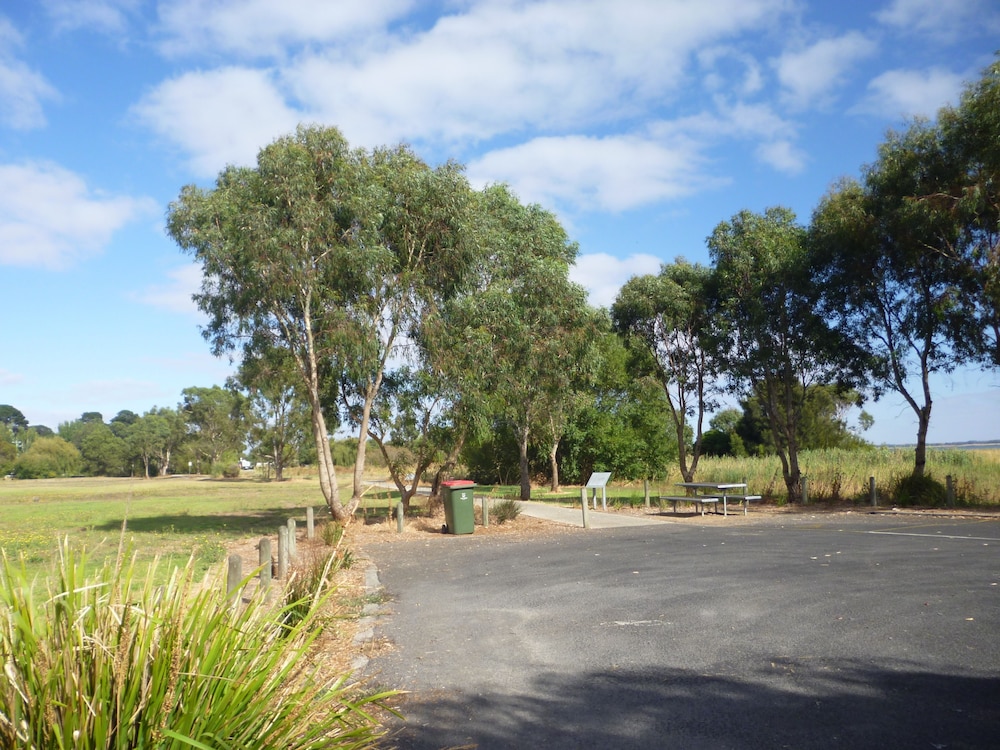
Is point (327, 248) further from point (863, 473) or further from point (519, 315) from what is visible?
point (863, 473)

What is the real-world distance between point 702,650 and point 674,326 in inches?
903

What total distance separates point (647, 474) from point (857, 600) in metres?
31.8

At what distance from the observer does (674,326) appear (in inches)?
1136

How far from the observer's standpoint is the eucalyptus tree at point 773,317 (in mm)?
25938

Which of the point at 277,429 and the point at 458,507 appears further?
the point at 277,429

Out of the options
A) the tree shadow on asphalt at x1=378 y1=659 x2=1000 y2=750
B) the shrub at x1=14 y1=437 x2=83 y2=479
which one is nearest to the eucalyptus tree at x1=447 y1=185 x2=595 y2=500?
the tree shadow on asphalt at x1=378 y1=659 x2=1000 y2=750

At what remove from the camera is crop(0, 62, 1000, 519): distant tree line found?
65.8 ft

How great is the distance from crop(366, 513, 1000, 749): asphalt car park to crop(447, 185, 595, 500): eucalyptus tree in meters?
9.79

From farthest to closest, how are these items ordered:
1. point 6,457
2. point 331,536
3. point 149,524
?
point 6,457 → point 149,524 → point 331,536

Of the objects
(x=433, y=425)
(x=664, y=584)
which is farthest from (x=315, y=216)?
(x=664, y=584)

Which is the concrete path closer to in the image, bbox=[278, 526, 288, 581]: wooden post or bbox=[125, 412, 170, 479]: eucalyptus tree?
bbox=[278, 526, 288, 581]: wooden post

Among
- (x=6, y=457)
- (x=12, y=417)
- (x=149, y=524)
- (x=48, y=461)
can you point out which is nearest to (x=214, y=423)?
(x=48, y=461)

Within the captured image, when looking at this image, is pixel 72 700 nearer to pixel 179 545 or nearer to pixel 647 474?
pixel 179 545

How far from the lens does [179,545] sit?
17.5 metres
